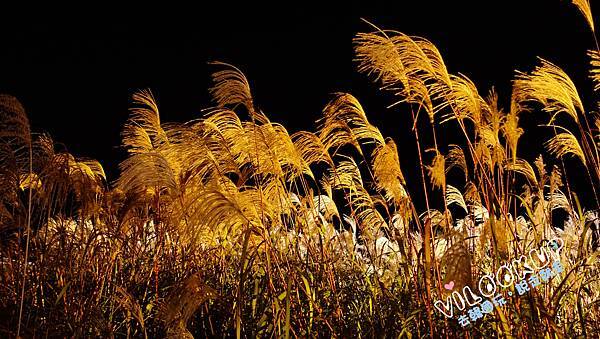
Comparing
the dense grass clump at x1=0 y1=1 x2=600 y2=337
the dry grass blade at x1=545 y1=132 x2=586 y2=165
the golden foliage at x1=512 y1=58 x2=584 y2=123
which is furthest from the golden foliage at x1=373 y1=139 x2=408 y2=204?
the dry grass blade at x1=545 y1=132 x2=586 y2=165

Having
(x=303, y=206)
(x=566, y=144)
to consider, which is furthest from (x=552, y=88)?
(x=303, y=206)

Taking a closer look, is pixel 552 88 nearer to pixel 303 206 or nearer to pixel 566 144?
pixel 566 144

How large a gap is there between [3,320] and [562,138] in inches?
117

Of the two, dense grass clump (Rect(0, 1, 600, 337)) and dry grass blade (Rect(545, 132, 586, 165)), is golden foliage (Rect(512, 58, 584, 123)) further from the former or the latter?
dry grass blade (Rect(545, 132, 586, 165))

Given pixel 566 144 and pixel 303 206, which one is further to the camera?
pixel 303 206

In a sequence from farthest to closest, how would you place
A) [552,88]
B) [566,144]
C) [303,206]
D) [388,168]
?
[303,206] → [566,144] → [388,168] → [552,88]

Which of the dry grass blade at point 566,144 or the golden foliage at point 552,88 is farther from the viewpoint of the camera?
the dry grass blade at point 566,144

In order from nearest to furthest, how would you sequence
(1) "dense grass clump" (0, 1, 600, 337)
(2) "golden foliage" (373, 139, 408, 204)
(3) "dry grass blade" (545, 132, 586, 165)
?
(1) "dense grass clump" (0, 1, 600, 337)
(2) "golden foliage" (373, 139, 408, 204)
(3) "dry grass blade" (545, 132, 586, 165)

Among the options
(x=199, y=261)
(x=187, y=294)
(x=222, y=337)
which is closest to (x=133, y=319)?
(x=222, y=337)

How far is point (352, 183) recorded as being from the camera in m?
3.72

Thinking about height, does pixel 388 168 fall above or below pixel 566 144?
above

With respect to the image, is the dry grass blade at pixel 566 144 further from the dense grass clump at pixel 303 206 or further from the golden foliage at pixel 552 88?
the golden foliage at pixel 552 88

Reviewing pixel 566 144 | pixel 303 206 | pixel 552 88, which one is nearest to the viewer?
pixel 552 88

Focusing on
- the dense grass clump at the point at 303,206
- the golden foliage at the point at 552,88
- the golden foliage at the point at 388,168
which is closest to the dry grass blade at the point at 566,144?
the dense grass clump at the point at 303,206
